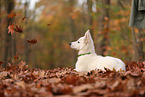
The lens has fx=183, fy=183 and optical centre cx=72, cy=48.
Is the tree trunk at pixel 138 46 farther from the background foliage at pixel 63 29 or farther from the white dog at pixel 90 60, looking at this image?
the white dog at pixel 90 60

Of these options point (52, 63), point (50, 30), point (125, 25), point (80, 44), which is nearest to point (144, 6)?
point (80, 44)

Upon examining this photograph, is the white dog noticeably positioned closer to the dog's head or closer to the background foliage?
the dog's head

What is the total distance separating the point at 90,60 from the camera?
4445 millimetres

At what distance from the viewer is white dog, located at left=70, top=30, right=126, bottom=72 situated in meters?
4.01

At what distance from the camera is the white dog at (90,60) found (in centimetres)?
401

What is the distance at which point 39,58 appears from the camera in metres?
33.9

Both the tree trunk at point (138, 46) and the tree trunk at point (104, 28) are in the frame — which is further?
the tree trunk at point (104, 28)

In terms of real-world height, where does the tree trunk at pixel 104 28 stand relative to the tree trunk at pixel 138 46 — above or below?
above

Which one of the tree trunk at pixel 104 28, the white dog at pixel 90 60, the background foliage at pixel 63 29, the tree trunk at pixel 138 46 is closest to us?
the white dog at pixel 90 60

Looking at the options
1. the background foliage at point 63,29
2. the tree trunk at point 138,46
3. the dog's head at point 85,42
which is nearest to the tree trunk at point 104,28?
the background foliage at point 63,29

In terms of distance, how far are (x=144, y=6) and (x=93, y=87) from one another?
3.29 metres

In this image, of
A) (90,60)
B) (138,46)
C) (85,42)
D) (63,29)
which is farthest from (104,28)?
(63,29)

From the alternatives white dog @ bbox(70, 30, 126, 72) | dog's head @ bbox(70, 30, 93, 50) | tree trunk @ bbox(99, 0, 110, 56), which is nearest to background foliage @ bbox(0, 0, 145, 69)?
tree trunk @ bbox(99, 0, 110, 56)

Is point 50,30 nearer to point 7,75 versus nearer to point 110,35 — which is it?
point 110,35
